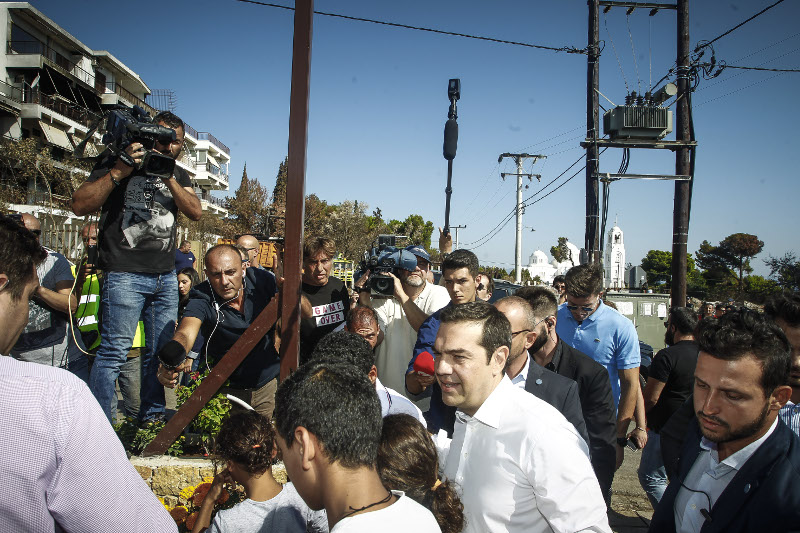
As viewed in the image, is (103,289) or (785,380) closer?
(785,380)

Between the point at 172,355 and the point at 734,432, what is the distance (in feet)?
9.15

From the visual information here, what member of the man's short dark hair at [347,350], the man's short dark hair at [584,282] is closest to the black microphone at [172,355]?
the man's short dark hair at [347,350]

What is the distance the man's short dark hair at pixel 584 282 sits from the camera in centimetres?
410

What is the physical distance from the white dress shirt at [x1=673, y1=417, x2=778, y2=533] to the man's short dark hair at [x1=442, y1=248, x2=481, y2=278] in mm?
2338

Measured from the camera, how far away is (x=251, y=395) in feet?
12.5

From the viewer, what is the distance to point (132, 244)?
3275 mm

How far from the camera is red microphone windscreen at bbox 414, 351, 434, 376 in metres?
3.24

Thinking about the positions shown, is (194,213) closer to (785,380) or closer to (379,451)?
(379,451)

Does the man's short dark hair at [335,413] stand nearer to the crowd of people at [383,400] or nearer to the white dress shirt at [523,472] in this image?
the crowd of people at [383,400]

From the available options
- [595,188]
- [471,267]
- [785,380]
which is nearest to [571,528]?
[785,380]

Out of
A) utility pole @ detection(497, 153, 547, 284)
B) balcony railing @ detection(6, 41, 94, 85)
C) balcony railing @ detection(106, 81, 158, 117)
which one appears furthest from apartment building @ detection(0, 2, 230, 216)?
utility pole @ detection(497, 153, 547, 284)

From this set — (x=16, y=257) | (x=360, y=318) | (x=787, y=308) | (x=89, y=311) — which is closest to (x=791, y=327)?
(x=787, y=308)

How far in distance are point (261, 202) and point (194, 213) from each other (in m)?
36.1

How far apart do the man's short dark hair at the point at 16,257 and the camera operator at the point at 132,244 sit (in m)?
1.71
